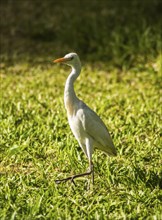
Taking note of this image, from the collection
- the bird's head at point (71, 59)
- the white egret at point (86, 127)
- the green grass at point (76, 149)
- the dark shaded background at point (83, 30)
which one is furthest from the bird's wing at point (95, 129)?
the dark shaded background at point (83, 30)

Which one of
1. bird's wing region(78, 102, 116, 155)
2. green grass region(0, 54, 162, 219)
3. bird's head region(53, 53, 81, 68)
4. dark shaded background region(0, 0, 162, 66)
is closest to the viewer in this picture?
green grass region(0, 54, 162, 219)

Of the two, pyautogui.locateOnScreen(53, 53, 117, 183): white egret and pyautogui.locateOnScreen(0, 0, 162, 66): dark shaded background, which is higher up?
pyautogui.locateOnScreen(0, 0, 162, 66): dark shaded background

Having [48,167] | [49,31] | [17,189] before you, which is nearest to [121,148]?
[48,167]

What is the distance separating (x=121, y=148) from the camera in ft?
17.5

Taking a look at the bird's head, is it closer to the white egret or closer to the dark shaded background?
the white egret

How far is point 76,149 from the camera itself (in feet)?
17.1

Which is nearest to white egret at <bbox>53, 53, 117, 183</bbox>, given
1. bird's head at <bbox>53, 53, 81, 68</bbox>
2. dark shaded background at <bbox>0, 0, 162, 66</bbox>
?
bird's head at <bbox>53, 53, 81, 68</bbox>

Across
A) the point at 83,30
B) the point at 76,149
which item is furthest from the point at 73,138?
the point at 83,30

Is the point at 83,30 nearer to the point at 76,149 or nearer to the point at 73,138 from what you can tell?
the point at 73,138

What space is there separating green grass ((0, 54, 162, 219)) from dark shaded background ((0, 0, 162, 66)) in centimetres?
58

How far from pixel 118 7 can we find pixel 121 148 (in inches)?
253

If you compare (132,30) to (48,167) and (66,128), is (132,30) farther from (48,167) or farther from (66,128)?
(48,167)

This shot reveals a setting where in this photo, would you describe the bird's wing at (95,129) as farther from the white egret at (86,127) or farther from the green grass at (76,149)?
the green grass at (76,149)

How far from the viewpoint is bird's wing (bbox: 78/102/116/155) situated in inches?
174
